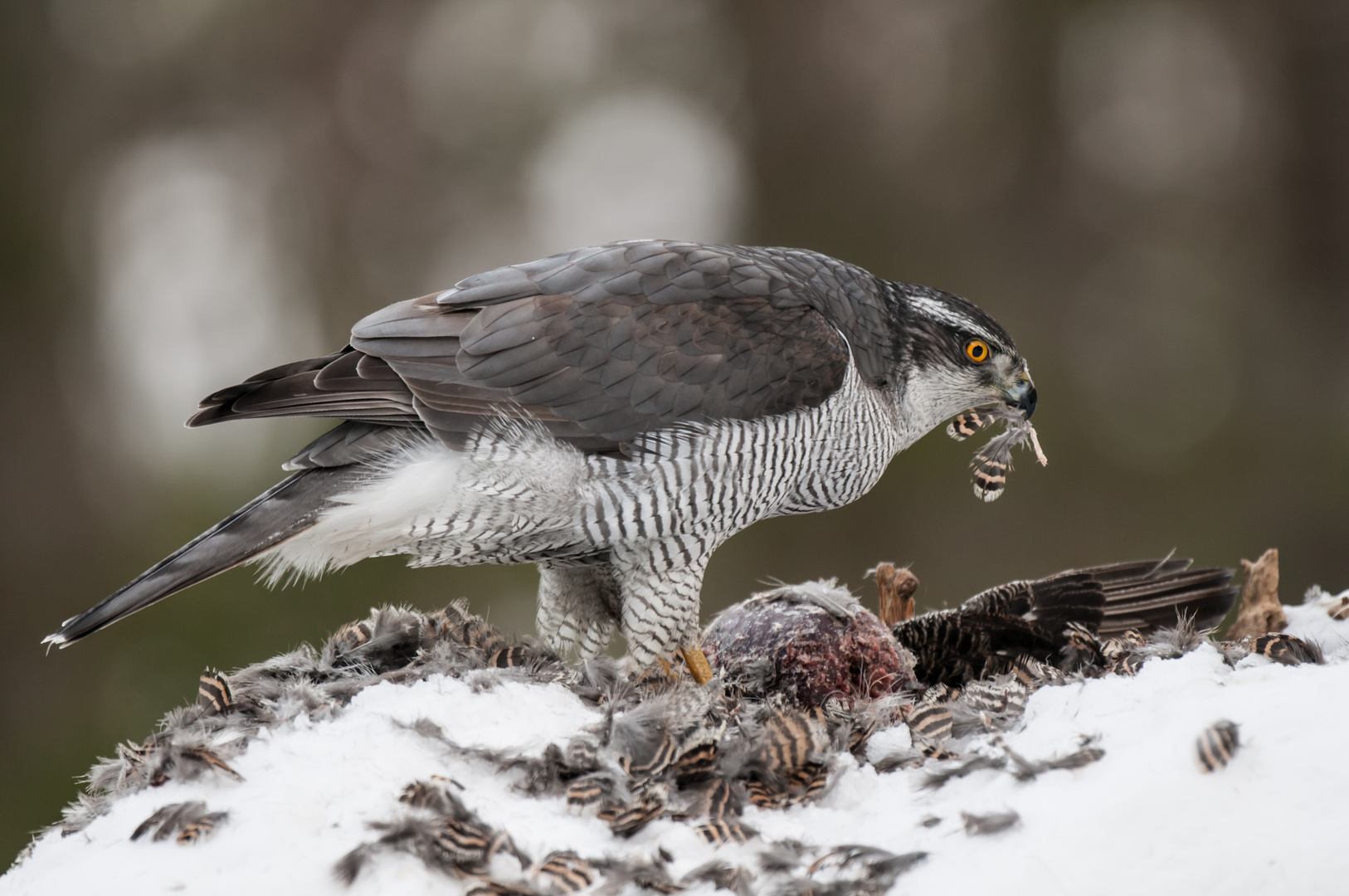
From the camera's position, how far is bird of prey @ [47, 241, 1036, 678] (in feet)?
5.77

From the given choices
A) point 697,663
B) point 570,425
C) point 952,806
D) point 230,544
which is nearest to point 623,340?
point 570,425

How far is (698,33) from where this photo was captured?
4.29m

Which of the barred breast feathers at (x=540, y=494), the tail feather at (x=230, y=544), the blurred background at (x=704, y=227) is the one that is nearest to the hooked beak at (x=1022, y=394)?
the barred breast feathers at (x=540, y=494)

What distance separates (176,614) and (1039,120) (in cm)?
433

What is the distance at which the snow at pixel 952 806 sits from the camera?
1.06 m

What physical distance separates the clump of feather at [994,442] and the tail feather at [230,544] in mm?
1447

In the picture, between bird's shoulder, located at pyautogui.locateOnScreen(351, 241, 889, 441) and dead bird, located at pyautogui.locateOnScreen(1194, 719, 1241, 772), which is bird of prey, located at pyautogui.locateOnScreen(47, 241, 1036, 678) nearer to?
bird's shoulder, located at pyautogui.locateOnScreen(351, 241, 889, 441)

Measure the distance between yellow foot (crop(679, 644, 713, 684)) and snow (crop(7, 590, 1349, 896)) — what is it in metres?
0.51

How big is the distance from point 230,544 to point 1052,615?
1663mm

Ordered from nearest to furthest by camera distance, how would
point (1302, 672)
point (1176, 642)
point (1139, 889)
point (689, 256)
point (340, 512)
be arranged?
point (1139, 889), point (1302, 672), point (1176, 642), point (340, 512), point (689, 256)

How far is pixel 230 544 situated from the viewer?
166 cm

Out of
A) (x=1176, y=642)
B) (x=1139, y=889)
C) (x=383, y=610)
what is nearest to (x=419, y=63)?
(x=383, y=610)

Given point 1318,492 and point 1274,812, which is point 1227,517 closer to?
point 1318,492

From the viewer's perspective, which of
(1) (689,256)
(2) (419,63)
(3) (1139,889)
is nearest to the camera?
(3) (1139,889)
